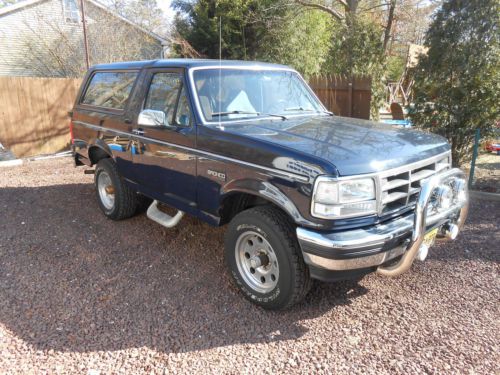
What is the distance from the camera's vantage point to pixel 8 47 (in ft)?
60.4

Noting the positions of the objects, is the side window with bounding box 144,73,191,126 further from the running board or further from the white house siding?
the white house siding

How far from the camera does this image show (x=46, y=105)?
10.4m

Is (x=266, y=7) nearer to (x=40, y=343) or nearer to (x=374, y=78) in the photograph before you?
(x=374, y=78)

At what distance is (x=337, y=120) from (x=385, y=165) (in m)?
1.36

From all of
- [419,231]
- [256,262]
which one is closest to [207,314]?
[256,262]

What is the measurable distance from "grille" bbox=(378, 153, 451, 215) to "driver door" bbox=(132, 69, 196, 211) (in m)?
1.69

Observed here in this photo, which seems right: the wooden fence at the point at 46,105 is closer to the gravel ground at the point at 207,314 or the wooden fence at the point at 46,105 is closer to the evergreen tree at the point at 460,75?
the evergreen tree at the point at 460,75

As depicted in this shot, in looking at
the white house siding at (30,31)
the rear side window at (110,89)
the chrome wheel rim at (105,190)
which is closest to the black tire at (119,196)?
the chrome wheel rim at (105,190)

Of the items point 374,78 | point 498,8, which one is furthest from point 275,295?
point 374,78

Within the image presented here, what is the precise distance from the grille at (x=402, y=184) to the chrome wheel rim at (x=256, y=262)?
36.7 inches

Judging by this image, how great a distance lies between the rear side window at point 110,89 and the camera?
185 inches

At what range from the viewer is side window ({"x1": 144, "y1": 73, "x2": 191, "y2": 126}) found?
3762 millimetres

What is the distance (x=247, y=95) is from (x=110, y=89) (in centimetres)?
211

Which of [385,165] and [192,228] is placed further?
[192,228]
